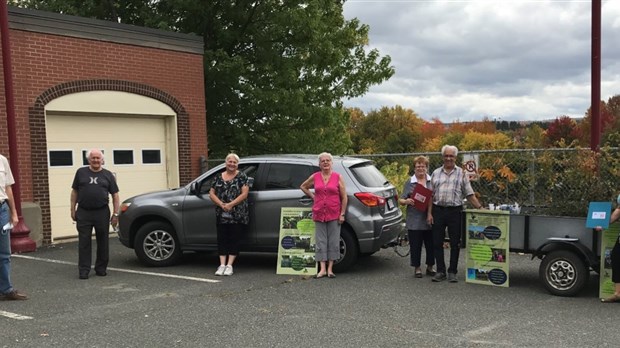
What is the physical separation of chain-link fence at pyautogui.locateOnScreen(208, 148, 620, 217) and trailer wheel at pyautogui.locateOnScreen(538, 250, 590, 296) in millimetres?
621

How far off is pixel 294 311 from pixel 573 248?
3155mm

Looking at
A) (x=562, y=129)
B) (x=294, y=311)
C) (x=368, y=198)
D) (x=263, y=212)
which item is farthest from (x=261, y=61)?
(x=562, y=129)

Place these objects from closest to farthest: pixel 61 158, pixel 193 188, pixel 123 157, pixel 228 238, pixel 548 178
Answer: pixel 548 178 → pixel 228 238 → pixel 193 188 → pixel 61 158 → pixel 123 157

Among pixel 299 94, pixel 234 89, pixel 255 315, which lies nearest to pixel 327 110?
pixel 299 94

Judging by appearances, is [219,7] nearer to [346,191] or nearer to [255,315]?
[346,191]

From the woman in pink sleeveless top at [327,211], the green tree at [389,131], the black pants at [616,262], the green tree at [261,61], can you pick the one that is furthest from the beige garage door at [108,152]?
the green tree at [389,131]

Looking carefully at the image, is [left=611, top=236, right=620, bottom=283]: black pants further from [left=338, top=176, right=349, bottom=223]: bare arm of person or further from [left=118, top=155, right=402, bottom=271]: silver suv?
[left=338, top=176, right=349, bottom=223]: bare arm of person

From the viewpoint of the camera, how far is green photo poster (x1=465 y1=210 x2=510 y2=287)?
7.01 m

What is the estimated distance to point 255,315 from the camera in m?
5.95

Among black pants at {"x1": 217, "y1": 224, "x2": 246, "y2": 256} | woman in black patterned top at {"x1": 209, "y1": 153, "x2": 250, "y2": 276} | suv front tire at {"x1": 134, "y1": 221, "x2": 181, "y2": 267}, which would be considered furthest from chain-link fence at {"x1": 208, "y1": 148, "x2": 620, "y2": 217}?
suv front tire at {"x1": 134, "y1": 221, "x2": 181, "y2": 267}

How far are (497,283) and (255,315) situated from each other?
10.1 ft

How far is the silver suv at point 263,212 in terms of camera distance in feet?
25.9

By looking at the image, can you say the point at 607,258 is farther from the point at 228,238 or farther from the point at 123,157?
the point at 123,157

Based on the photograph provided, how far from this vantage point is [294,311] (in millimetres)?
6086
